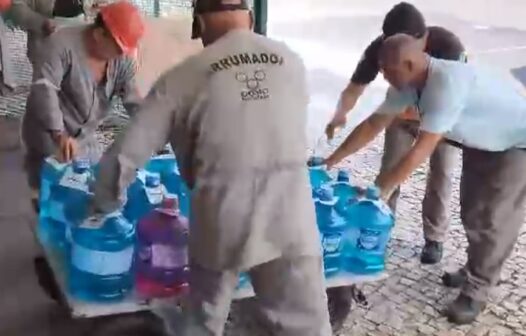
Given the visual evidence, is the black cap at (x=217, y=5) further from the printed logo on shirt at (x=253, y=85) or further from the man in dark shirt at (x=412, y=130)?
the man in dark shirt at (x=412, y=130)

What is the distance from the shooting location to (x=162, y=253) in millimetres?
2475

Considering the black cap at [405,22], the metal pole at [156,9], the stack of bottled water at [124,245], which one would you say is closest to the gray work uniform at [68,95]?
the stack of bottled water at [124,245]

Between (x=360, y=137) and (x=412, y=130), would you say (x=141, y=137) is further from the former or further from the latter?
(x=412, y=130)

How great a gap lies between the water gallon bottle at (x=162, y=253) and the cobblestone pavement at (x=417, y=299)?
Answer: 1.37ft

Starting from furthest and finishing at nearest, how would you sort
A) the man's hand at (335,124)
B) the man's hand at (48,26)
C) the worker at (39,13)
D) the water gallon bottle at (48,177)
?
the worker at (39,13) < the man's hand at (48,26) < the man's hand at (335,124) < the water gallon bottle at (48,177)

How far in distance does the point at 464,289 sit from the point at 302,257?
1.22 m

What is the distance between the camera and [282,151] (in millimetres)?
2090

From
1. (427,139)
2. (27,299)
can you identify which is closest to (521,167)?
(427,139)

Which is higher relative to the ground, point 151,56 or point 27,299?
point 151,56

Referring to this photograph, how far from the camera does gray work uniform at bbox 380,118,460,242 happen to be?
3.51 m

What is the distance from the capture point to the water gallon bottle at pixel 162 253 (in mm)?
2465

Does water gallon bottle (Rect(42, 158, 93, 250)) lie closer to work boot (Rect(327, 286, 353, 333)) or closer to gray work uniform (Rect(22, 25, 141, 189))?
gray work uniform (Rect(22, 25, 141, 189))

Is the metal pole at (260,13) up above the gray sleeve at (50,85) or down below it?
below

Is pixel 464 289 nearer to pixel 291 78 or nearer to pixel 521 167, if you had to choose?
pixel 521 167
